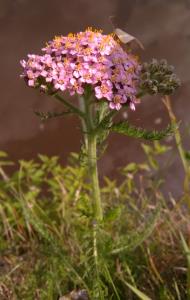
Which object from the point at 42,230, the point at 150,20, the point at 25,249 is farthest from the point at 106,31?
the point at 42,230

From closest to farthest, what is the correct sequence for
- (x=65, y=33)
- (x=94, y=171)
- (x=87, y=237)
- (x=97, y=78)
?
(x=97, y=78) → (x=94, y=171) → (x=87, y=237) → (x=65, y=33)

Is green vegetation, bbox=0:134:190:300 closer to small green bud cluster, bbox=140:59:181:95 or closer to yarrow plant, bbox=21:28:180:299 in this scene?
yarrow plant, bbox=21:28:180:299

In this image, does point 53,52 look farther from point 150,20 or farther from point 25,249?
point 150,20

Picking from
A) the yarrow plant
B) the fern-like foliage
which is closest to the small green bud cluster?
the yarrow plant

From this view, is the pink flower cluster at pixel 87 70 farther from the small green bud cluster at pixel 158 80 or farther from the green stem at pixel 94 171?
the green stem at pixel 94 171

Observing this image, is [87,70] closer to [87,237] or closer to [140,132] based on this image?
[140,132]

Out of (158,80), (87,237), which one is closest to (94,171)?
(158,80)
